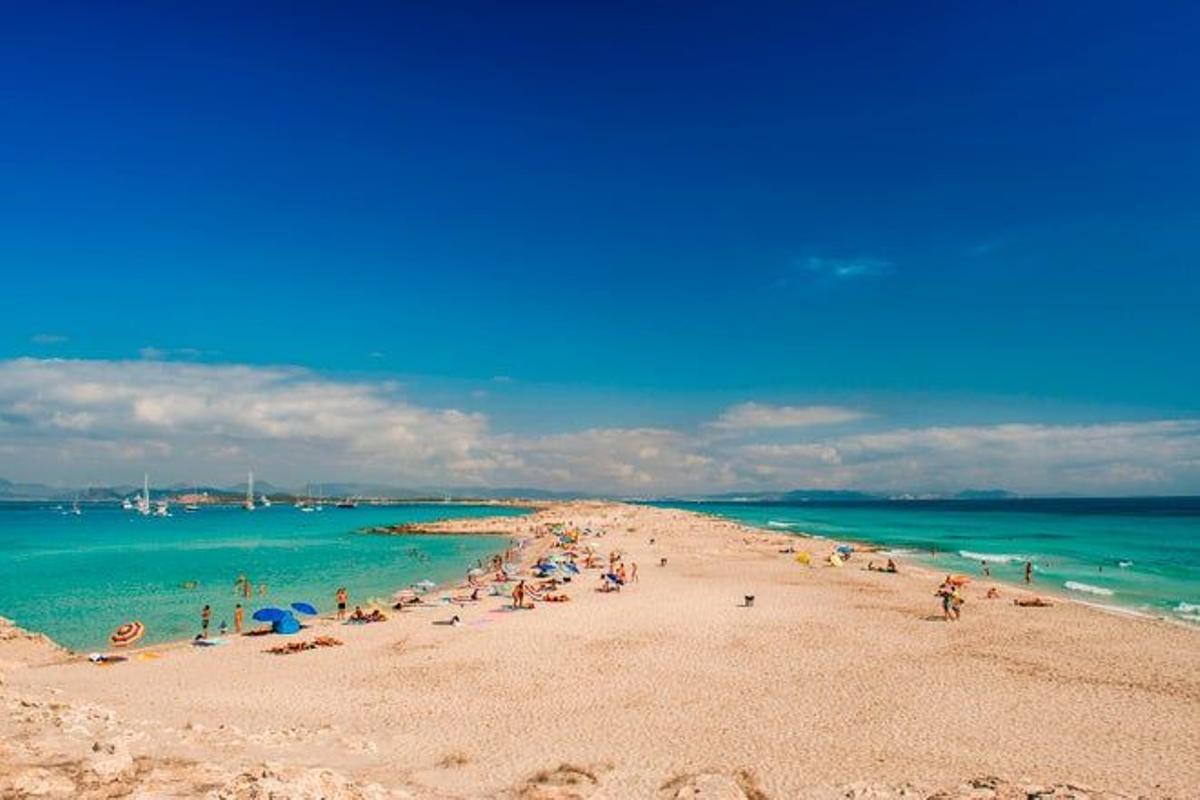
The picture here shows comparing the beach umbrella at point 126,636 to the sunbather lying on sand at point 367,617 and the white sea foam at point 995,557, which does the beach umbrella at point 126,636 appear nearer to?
the sunbather lying on sand at point 367,617

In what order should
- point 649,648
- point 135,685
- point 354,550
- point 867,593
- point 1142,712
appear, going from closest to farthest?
1. point 1142,712
2. point 135,685
3. point 649,648
4. point 867,593
5. point 354,550

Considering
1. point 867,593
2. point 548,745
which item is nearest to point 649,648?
point 548,745

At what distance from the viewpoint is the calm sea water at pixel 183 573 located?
32125mm

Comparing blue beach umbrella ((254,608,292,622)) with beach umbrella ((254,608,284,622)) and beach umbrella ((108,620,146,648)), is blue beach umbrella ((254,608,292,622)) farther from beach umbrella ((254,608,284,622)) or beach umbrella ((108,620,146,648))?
beach umbrella ((108,620,146,648))

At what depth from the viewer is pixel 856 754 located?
1352 centimetres

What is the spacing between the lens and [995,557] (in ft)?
187

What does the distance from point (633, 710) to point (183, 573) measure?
4488 cm

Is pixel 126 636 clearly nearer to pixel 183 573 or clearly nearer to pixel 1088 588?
pixel 183 573

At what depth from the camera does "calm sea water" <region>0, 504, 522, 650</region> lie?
32.1m

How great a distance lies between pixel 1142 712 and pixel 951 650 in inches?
252

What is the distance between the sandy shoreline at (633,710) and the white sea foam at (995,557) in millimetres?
28191

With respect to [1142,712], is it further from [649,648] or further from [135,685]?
[135,685]

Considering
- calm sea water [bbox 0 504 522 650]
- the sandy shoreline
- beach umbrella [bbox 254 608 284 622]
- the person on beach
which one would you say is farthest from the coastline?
beach umbrella [bbox 254 608 284 622]

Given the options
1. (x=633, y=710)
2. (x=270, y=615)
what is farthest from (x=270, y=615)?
(x=633, y=710)
